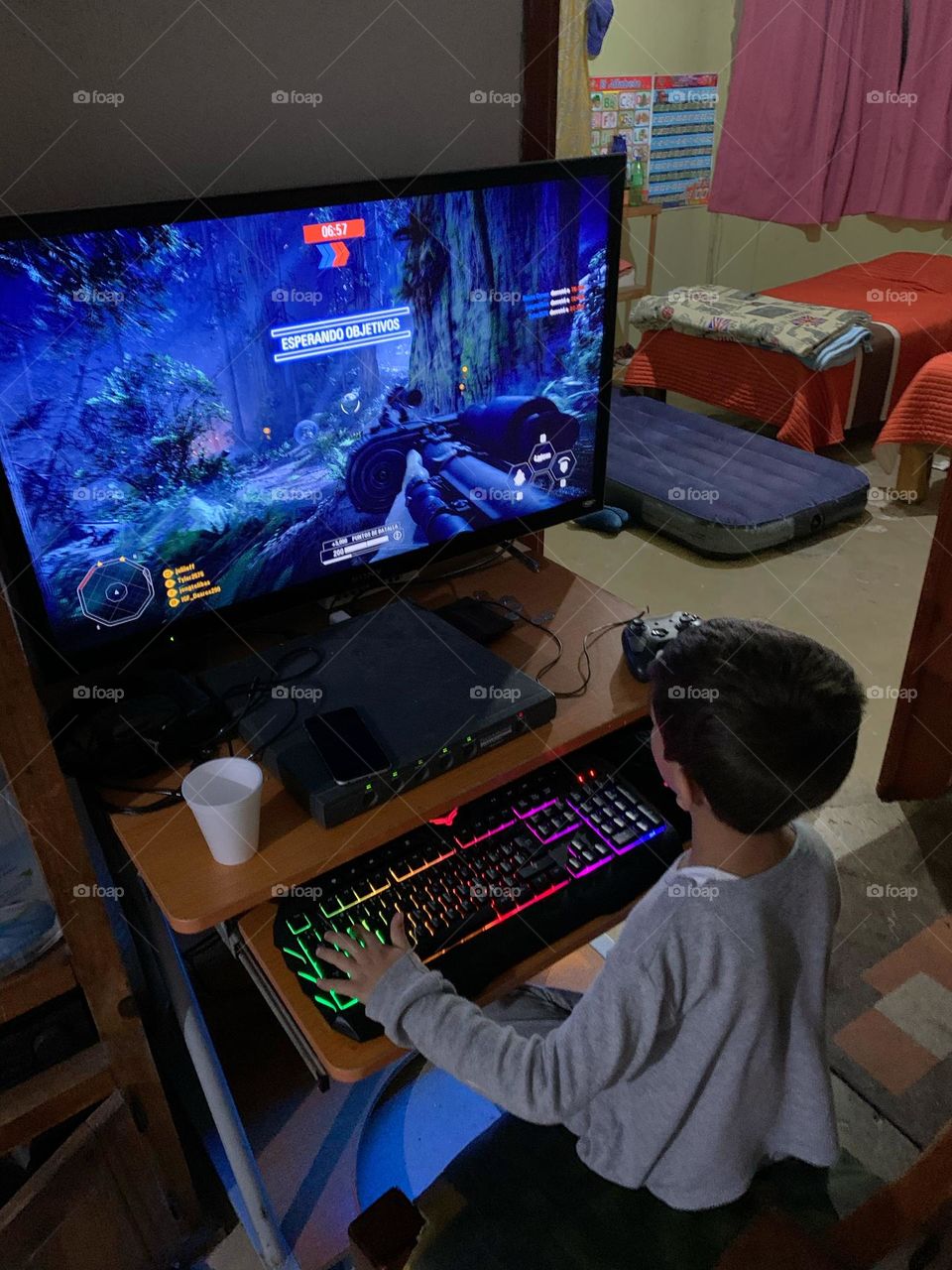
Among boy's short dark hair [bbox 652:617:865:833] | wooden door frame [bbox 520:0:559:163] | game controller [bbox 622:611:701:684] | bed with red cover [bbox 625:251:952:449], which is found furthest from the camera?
bed with red cover [bbox 625:251:952:449]

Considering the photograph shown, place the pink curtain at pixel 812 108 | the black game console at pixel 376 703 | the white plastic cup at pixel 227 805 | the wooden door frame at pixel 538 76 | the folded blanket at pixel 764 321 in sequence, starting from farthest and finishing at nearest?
1. the pink curtain at pixel 812 108
2. the folded blanket at pixel 764 321
3. the wooden door frame at pixel 538 76
4. the black game console at pixel 376 703
5. the white plastic cup at pixel 227 805

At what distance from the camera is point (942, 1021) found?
5.75ft

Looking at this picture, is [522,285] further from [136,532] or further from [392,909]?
[392,909]

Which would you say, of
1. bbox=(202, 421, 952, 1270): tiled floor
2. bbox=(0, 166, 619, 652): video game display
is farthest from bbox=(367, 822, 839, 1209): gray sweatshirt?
bbox=(202, 421, 952, 1270): tiled floor

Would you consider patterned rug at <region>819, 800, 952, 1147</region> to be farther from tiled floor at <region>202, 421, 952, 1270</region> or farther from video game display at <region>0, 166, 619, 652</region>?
video game display at <region>0, 166, 619, 652</region>

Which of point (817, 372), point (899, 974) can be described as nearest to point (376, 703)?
point (899, 974)

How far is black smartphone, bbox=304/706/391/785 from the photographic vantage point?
41.4 inches

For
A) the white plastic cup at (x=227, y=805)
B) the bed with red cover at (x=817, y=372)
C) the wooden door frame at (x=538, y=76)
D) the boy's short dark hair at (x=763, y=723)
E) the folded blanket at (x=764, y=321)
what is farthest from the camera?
the bed with red cover at (x=817, y=372)

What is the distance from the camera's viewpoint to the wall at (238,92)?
1.06 meters

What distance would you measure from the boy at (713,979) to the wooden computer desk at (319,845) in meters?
0.10

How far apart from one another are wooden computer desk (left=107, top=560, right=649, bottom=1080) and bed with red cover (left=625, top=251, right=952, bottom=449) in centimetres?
277

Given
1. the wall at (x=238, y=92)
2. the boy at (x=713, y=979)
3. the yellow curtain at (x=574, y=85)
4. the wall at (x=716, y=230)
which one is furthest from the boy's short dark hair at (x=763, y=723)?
the wall at (x=716, y=230)

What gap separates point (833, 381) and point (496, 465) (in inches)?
109

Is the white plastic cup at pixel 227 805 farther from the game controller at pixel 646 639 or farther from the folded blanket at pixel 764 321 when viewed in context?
the folded blanket at pixel 764 321
